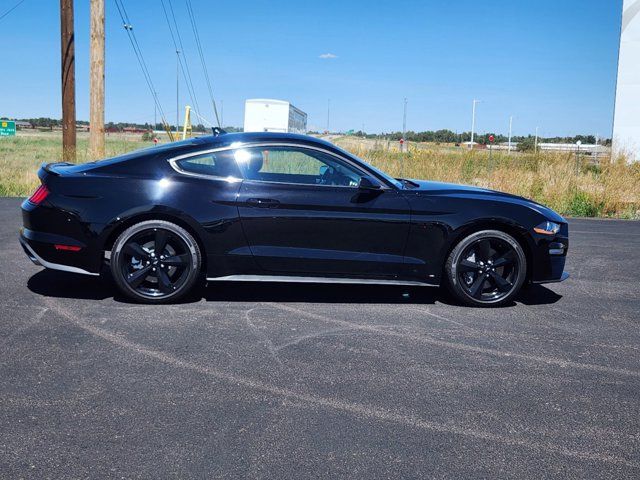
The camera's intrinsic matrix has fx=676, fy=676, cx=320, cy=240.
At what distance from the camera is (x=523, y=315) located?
5.82m

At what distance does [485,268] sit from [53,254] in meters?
3.72

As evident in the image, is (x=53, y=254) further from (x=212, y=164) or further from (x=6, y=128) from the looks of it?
(x=6, y=128)

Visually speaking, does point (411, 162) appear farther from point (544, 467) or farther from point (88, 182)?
point (544, 467)

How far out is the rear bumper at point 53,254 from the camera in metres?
5.65

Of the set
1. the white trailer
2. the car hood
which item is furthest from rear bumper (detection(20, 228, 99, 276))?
the white trailer

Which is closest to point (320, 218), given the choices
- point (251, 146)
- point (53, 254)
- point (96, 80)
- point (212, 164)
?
point (251, 146)

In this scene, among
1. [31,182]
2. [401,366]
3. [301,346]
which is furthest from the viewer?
[31,182]

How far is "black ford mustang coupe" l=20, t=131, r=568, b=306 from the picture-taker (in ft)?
18.5

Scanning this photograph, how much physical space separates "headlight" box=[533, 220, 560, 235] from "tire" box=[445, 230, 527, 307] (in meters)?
0.24

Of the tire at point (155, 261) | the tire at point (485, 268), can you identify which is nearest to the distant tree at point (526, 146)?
the tire at point (485, 268)

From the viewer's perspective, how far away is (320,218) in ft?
18.8

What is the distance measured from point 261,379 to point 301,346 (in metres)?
0.71

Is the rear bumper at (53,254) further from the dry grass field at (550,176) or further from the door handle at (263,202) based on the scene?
the dry grass field at (550,176)

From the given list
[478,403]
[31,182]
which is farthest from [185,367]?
[31,182]
